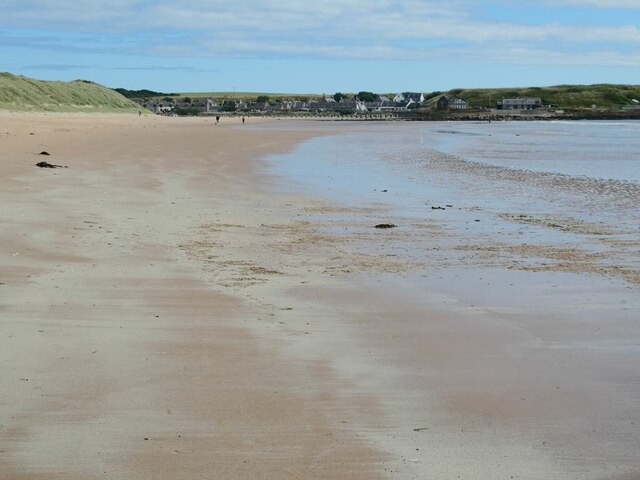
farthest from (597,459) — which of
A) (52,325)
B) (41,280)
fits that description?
(41,280)

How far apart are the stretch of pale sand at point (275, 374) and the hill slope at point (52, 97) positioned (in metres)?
68.2

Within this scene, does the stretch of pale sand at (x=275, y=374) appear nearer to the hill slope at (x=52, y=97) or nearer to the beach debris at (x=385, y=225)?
the beach debris at (x=385, y=225)

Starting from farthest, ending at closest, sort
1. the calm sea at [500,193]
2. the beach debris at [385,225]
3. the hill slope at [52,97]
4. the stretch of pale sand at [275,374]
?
the hill slope at [52,97] → the beach debris at [385,225] → the calm sea at [500,193] → the stretch of pale sand at [275,374]

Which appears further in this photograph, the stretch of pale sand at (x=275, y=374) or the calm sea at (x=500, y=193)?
the calm sea at (x=500, y=193)

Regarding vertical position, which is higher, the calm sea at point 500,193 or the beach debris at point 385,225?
the beach debris at point 385,225

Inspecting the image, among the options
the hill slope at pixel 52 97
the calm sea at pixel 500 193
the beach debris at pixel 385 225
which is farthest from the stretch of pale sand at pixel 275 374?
the hill slope at pixel 52 97

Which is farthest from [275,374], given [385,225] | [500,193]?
[500,193]

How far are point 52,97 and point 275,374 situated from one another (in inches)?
3861

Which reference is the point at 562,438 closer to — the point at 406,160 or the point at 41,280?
the point at 41,280

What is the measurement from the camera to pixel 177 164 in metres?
21.5

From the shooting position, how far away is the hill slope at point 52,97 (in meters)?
82.2

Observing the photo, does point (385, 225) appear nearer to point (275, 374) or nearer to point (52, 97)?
point (275, 374)

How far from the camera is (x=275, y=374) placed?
15.9 ft

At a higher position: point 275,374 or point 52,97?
point 275,374
